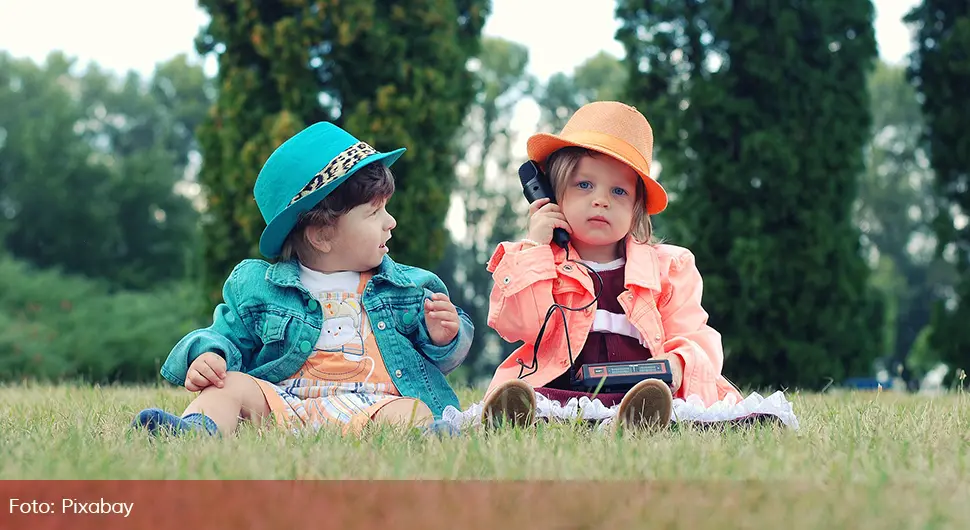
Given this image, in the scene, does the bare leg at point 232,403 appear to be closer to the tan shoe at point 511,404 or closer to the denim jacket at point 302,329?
the denim jacket at point 302,329

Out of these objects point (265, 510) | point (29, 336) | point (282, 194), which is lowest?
point (29, 336)

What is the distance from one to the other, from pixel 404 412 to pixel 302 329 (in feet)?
1.73

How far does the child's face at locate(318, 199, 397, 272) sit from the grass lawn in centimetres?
85

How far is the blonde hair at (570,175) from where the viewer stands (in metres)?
3.90

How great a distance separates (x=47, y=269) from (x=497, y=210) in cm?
896

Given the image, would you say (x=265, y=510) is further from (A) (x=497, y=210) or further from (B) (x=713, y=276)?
(A) (x=497, y=210)

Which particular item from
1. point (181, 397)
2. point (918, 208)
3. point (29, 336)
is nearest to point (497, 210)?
point (29, 336)

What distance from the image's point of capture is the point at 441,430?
324cm

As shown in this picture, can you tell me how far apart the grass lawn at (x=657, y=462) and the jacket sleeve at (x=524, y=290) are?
60cm

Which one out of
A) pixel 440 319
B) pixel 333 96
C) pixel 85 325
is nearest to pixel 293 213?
pixel 440 319

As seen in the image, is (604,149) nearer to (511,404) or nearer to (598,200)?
(598,200)

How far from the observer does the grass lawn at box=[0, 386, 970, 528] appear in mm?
2137

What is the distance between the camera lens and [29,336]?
14.5 metres

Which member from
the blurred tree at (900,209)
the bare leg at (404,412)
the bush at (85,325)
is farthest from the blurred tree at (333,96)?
the blurred tree at (900,209)
